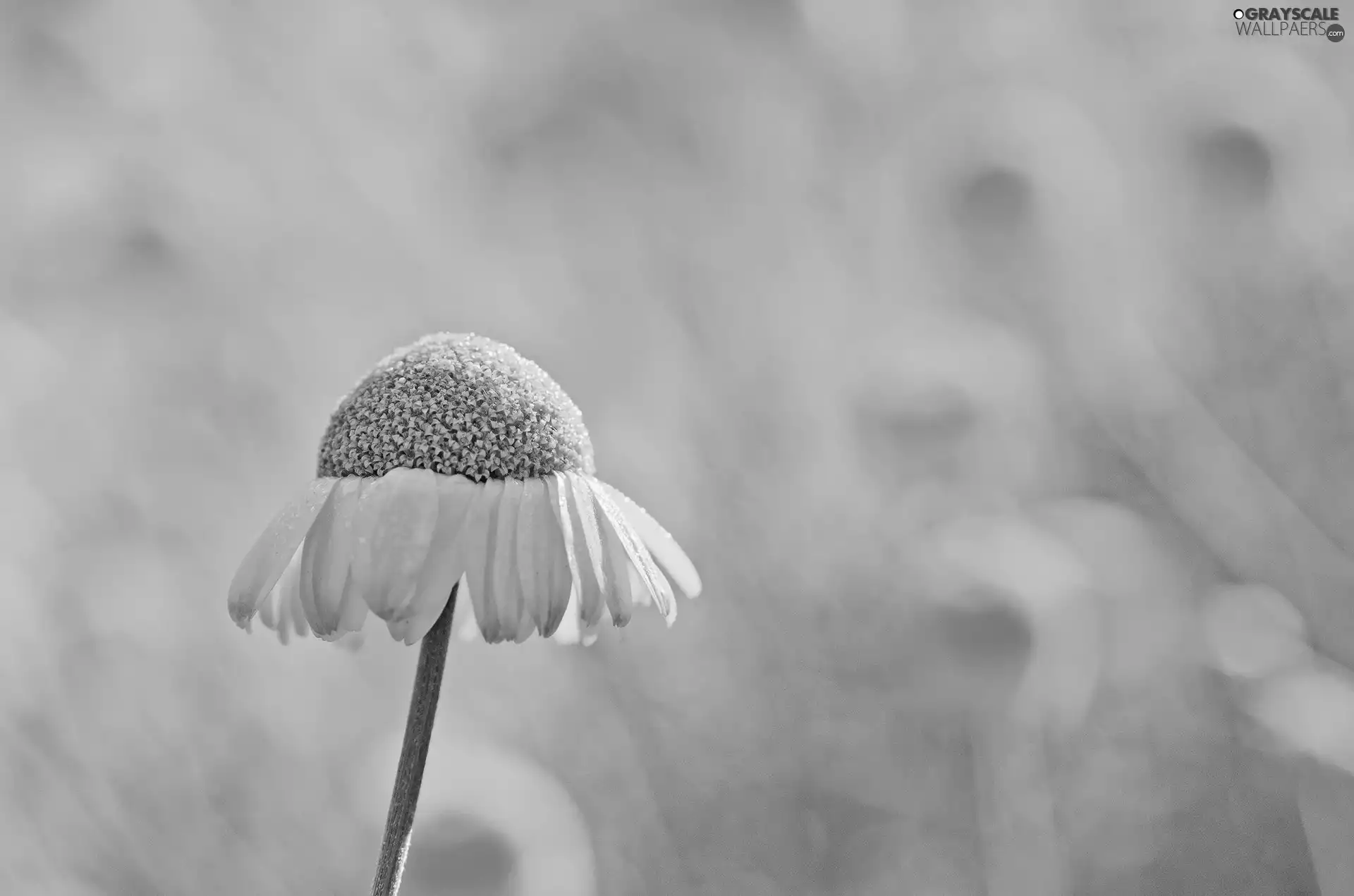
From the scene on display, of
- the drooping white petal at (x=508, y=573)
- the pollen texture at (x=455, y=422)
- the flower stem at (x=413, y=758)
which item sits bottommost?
the flower stem at (x=413, y=758)

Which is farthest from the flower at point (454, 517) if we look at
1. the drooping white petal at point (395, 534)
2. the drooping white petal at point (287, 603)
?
the drooping white petal at point (287, 603)

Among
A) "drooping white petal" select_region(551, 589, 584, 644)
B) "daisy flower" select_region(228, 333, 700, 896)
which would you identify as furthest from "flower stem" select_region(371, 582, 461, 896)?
"drooping white petal" select_region(551, 589, 584, 644)

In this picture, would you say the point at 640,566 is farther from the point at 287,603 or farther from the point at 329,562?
the point at 287,603

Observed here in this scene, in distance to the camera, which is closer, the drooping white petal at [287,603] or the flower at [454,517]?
the flower at [454,517]

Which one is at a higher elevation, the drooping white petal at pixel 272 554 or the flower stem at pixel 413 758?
the drooping white petal at pixel 272 554

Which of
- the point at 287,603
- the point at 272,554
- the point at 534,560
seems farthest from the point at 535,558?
the point at 287,603

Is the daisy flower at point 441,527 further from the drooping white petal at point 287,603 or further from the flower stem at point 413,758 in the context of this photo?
the drooping white petal at point 287,603

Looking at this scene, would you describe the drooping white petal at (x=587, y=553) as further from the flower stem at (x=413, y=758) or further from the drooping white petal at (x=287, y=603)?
the drooping white petal at (x=287, y=603)
